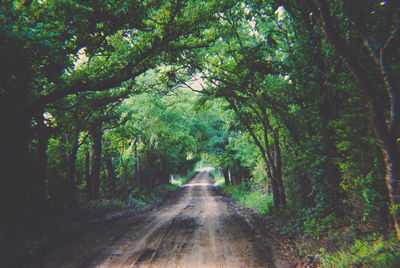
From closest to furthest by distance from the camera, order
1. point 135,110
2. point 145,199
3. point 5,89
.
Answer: point 5,89 < point 135,110 < point 145,199

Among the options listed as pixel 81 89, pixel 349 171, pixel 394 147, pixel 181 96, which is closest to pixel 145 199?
pixel 181 96

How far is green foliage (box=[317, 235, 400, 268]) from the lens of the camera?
3.34m

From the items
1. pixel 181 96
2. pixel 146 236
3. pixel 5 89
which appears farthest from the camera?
pixel 181 96

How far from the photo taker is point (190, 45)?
853 centimetres

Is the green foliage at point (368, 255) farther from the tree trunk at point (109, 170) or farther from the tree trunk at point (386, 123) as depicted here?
the tree trunk at point (109, 170)

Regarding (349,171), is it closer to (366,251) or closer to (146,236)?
(366,251)

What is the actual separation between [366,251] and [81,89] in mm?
8623

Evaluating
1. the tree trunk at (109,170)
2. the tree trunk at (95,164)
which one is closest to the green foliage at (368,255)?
the tree trunk at (95,164)

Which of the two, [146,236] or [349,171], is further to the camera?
[146,236]

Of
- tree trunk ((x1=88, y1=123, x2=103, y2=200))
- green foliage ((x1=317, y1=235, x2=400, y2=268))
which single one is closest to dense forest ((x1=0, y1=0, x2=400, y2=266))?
green foliage ((x1=317, y1=235, x2=400, y2=268))

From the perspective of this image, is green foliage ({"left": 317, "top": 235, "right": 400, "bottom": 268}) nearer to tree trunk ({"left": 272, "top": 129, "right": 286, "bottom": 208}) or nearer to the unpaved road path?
the unpaved road path

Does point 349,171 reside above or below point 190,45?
below

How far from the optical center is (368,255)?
378 cm

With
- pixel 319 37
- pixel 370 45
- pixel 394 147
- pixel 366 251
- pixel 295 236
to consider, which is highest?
pixel 319 37
